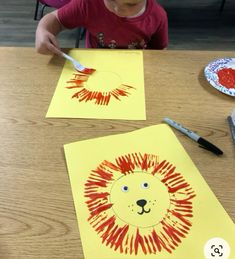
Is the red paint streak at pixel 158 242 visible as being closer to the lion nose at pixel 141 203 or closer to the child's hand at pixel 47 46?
the lion nose at pixel 141 203

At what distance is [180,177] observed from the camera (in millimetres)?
540

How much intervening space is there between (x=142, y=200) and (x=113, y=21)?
0.66 metres

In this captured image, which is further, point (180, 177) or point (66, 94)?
point (66, 94)

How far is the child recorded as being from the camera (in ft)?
3.14

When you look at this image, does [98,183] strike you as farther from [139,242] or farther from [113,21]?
[113,21]

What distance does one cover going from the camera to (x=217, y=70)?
2.52 feet

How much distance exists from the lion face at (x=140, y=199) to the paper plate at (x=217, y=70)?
0.30 meters

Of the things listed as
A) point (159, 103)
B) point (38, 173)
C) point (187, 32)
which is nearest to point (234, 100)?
point (159, 103)

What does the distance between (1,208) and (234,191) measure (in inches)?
14.6

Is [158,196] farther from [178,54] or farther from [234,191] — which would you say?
[178,54]

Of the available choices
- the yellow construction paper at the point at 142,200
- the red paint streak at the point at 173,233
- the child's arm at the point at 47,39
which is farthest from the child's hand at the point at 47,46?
the red paint streak at the point at 173,233

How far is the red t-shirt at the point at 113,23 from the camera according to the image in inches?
38.3

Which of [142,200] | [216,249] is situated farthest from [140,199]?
[216,249]

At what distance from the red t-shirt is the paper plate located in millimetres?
300
